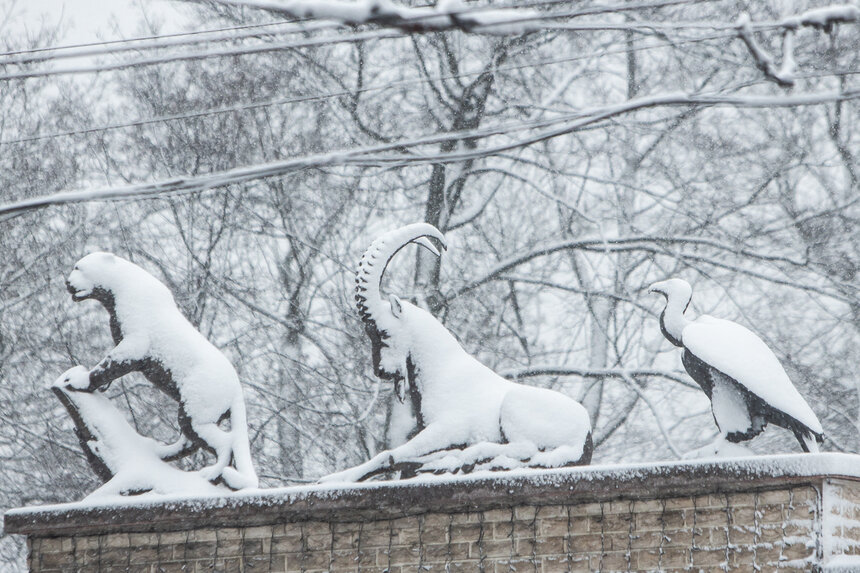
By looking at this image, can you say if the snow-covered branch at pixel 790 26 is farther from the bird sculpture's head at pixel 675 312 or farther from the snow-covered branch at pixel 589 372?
the snow-covered branch at pixel 589 372

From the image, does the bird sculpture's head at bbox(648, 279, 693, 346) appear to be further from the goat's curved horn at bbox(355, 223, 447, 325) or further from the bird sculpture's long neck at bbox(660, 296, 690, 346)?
the goat's curved horn at bbox(355, 223, 447, 325)

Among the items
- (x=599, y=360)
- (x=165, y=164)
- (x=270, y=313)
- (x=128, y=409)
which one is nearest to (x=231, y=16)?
(x=165, y=164)

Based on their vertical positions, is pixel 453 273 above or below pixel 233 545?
above

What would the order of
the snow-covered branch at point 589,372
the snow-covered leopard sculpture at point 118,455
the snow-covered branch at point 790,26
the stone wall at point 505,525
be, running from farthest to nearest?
the snow-covered branch at point 589,372
the snow-covered leopard sculpture at point 118,455
the stone wall at point 505,525
the snow-covered branch at point 790,26

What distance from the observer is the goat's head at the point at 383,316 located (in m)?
8.30

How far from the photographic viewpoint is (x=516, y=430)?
25.5 ft

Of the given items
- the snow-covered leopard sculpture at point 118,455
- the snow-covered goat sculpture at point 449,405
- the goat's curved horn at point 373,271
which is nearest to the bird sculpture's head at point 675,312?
the snow-covered goat sculpture at point 449,405

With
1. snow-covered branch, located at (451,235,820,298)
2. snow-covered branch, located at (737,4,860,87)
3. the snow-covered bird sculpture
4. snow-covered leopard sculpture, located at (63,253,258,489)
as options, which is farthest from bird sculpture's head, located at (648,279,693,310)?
snow-covered branch, located at (451,235,820,298)

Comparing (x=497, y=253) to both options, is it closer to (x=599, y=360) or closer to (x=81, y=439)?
(x=599, y=360)

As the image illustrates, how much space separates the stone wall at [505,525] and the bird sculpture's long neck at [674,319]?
4.50ft

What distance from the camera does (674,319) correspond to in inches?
323

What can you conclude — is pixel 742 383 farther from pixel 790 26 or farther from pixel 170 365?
pixel 170 365

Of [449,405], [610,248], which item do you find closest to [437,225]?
[610,248]

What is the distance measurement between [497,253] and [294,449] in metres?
3.61
